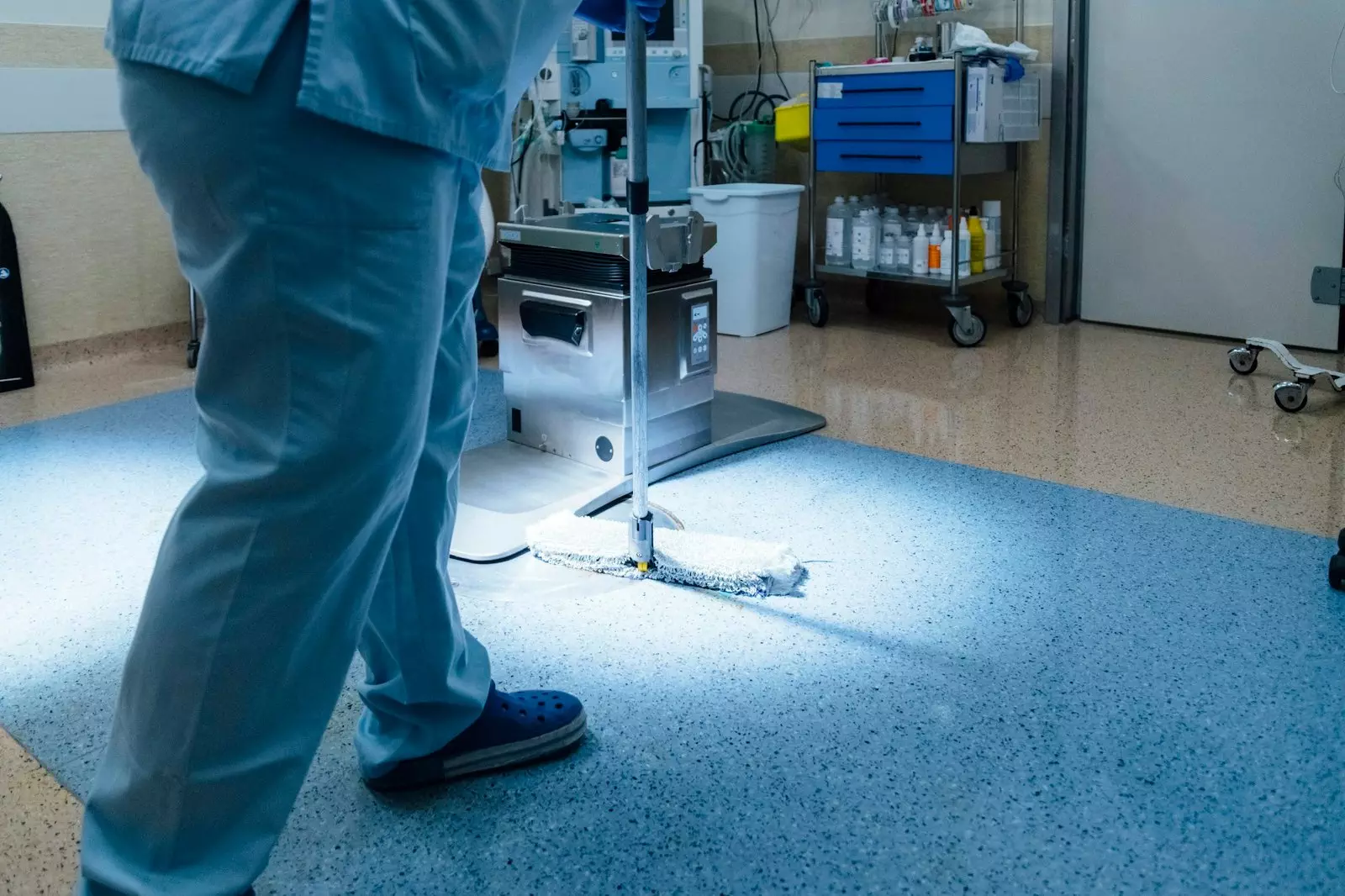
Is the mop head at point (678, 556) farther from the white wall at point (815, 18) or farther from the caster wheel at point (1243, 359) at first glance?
the white wall at point (815, 18)

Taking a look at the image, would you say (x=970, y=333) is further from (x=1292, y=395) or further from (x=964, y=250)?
(x=1292, y=395)

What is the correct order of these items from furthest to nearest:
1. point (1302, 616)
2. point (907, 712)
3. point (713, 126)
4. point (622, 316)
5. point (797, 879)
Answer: point (713, 126), point (622, 316), point (1302, 616), point (907, 712), point (797, 879)

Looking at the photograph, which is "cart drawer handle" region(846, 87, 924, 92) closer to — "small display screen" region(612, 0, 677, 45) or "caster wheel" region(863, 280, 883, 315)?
"small display screen" region(612, 0, 677, 45)

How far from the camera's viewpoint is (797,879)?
1129 mm

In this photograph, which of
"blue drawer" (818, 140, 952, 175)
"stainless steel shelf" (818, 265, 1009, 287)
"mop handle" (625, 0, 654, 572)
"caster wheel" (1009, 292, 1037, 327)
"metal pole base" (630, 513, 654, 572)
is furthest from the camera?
"caster wheel" (1009, 292, 1037, 327)

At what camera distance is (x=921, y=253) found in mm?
3629

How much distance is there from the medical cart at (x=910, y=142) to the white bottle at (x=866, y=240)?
4 centimetres

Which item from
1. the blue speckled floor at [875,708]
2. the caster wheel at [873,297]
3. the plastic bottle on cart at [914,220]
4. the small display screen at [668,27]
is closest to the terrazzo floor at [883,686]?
the blue speckled floor at [875,708]

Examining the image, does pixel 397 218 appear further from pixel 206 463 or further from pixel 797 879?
pixel 797 879

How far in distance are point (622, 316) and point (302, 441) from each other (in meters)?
1.41

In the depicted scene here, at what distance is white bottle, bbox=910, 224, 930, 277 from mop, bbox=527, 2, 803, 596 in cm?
197

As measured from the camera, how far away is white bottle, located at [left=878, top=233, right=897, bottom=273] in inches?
147

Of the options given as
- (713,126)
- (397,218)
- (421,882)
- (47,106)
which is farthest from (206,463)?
(713,126)

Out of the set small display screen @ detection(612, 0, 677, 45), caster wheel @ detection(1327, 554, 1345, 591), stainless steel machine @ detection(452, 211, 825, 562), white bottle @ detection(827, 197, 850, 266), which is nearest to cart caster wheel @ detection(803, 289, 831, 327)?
white bottle @ detection(827, 197, 850, 266)
